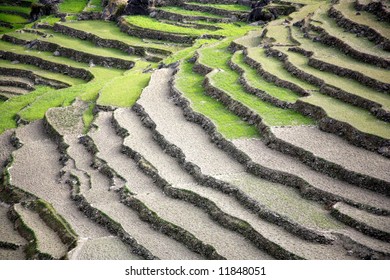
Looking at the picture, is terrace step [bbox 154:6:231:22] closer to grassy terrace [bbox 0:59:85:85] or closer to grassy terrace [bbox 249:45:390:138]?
grassy terrace [bbox 0:59:85:85]

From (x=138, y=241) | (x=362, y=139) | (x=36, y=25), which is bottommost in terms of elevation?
(x=36, y=25)

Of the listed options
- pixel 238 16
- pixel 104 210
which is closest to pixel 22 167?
pixel 104 210

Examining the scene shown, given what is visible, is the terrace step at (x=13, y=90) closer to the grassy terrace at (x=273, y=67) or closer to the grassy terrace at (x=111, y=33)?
the grassy terrace at (x=111, y=33)

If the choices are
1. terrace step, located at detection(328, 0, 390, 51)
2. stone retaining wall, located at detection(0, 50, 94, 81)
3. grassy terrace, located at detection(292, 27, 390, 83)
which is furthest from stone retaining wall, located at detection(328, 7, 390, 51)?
stone retaining wall, located at detection(0, 50, 94, 81)

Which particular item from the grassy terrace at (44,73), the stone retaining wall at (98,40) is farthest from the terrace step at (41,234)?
the stone retaining wall at (98,40)

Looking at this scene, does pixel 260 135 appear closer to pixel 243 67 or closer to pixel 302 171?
pixel 302 171

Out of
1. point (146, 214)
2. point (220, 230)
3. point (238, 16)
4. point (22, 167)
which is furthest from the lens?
point (238, 16)

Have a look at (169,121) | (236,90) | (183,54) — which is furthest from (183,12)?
(169,121)
